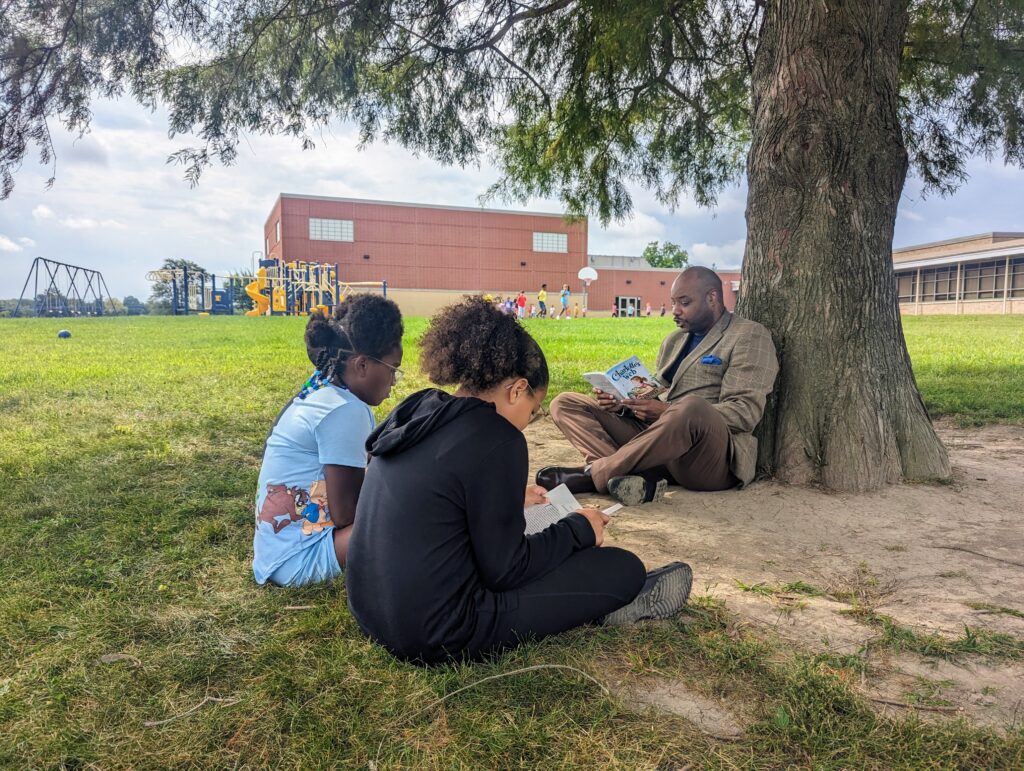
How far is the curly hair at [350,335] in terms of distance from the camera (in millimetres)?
2834

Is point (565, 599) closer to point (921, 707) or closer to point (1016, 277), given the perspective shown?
point (921, 707)

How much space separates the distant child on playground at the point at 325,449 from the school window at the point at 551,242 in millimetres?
46467

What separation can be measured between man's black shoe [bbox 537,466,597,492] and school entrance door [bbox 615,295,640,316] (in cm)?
5071

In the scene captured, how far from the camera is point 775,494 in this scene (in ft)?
13.3

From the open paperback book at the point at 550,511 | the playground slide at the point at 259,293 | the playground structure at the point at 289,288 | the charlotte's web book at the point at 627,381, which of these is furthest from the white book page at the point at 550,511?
the playground slide at the point at 259,293

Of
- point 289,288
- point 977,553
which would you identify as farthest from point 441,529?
point 289,288

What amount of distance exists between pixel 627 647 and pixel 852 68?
3.70 metres

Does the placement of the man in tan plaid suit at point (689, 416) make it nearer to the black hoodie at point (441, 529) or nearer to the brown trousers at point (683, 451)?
the brown trousers at point (683, 451)

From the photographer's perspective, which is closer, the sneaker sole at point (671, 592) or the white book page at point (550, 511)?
the sneaker sole at point (671, 592)

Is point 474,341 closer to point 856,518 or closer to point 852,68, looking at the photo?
point 856,518

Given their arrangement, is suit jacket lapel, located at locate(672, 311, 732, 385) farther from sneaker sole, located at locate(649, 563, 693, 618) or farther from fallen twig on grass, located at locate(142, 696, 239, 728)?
fallen twig on grass, located at locate(142, 696, 239, 728)

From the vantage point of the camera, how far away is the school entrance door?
54375 mm

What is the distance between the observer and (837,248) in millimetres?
4164

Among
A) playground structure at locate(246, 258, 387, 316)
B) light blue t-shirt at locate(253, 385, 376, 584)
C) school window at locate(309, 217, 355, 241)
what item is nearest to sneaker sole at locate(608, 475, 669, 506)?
light blue t-shirt at locate(253, 385, 376, 584)
